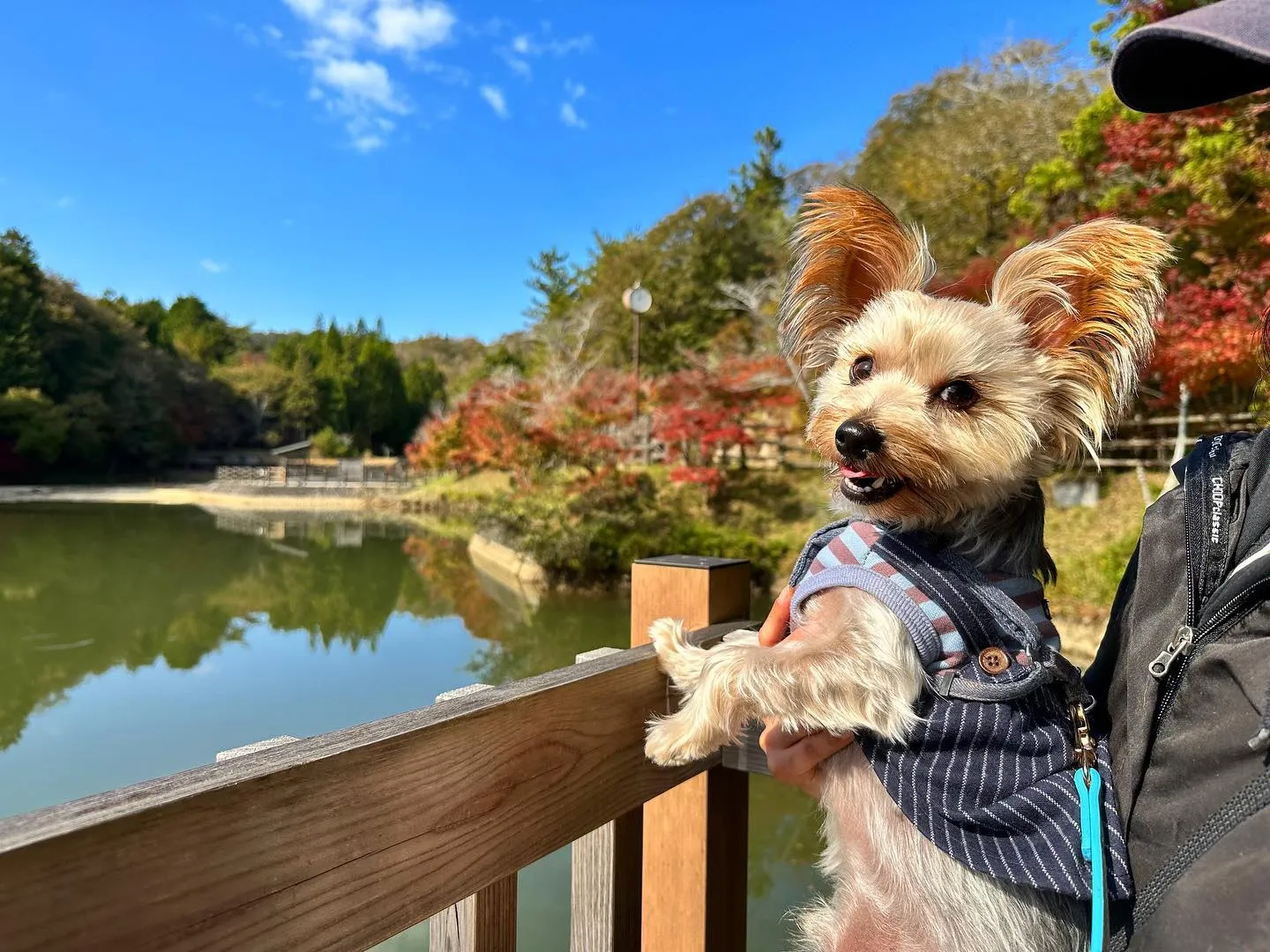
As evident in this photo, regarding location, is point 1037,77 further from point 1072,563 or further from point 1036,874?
point 1036,874

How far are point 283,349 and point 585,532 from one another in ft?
119

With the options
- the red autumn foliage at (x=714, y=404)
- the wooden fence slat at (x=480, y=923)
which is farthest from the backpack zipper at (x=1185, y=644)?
the red autumn foliage at (x=714, y=404)

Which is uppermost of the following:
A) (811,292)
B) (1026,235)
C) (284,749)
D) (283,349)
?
(283,349)

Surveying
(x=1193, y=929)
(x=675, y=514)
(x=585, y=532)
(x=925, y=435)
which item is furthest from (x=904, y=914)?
(x=675, y=514)

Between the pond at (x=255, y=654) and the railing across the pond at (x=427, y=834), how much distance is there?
1.62 feet

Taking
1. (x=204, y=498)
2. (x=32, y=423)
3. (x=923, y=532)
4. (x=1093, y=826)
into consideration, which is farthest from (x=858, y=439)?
(x=32, y=423)

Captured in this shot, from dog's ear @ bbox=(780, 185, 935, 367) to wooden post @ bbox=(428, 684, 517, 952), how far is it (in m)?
0.86

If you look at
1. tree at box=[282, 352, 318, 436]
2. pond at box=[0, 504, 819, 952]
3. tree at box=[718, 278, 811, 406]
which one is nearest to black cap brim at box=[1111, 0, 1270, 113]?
pond at box=[0, 504, 819, 952]

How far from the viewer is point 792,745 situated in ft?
3.54

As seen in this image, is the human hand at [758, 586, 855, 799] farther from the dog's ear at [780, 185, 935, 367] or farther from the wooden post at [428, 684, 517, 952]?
the dog's ear at [780, 185, 935, 367]

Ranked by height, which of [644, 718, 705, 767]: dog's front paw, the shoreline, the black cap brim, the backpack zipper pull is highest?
the black cap brim

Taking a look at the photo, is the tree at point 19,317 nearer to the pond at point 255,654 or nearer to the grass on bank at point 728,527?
the pond at point 255,654

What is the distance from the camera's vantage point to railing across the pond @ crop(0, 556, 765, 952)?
1.62 feet

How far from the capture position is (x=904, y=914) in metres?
0.98
